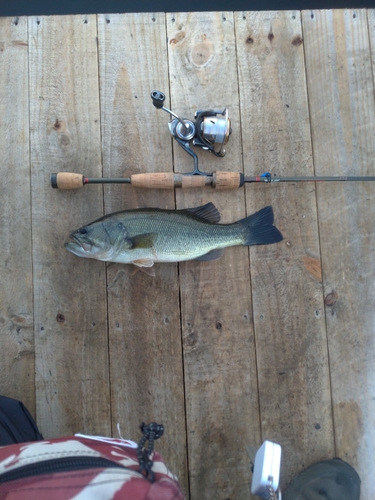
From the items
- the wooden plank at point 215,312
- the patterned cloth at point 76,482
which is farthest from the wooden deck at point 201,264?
the patterned cloth at point 76,482

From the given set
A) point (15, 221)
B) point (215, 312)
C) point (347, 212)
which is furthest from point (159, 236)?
point (347, 212)

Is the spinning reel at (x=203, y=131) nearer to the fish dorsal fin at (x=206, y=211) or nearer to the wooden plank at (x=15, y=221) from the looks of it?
the fish dorsal fin at (x=206, y=211)

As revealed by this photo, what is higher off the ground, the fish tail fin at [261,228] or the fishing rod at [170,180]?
the fishing rod at [170,180]

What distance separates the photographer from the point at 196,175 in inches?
81.8

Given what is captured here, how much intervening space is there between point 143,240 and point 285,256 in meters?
0.83

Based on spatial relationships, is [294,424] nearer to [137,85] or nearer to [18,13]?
[137,85]

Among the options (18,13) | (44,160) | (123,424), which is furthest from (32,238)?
(18,13)

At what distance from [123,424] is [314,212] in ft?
5.34

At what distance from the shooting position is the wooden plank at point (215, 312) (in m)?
2.06

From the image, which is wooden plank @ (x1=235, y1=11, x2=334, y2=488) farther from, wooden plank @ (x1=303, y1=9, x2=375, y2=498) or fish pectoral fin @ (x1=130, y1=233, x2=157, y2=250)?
fish pectoral fin @ (x1=130, y1=233, x2=157, y2=250)

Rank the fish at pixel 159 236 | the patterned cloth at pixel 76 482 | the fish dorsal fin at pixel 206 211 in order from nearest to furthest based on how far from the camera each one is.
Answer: the patterned cloth at pixel 76 482
the fish at pixel 159 236
the fish dorsal fin at pixel 206 211

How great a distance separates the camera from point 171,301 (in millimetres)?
2133

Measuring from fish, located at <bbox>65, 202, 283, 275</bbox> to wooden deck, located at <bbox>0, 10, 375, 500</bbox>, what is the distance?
11cm

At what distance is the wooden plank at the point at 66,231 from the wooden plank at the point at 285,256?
0.90 metres
